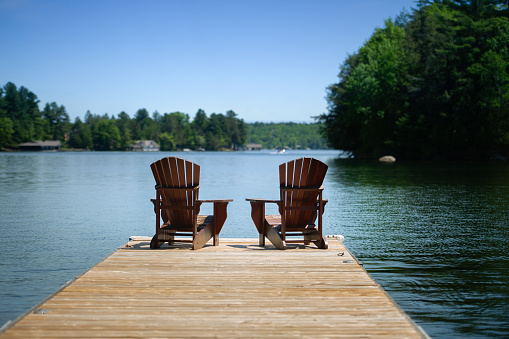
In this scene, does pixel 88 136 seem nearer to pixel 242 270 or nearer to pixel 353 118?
pixel 353 118

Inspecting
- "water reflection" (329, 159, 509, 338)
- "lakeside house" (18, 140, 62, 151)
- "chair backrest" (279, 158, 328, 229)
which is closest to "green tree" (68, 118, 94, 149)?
"lakeside house" (18, 140, 62, 151)

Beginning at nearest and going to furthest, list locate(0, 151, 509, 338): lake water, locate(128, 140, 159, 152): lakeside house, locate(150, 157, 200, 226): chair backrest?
locate(0, 151, 509, 338): lake water → locate(150, 157, 200, 226): chair backrest → locate(128, 140, 159, 152): lakeside house

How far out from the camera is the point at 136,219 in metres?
12.9

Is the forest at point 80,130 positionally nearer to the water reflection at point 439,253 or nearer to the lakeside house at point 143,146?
the lakeside house at point 143,146

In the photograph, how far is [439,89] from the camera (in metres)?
48.9

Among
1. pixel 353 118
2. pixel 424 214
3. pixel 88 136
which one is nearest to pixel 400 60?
pixel 353 118

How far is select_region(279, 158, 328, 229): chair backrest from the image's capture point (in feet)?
21.9

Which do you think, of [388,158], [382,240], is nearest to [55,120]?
[388,158]

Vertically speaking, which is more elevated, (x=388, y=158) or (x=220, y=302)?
(x=220, y=302)

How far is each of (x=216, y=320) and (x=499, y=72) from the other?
4748cm

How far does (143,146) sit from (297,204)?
556ft

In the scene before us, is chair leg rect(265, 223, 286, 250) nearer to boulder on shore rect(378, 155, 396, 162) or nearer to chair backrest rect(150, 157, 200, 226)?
chair backrest rect(150, 157, 200, 226)

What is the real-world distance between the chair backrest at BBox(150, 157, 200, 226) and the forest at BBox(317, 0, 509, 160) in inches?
1752

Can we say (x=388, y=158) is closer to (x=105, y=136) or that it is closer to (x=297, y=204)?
(x=297, y=204)
